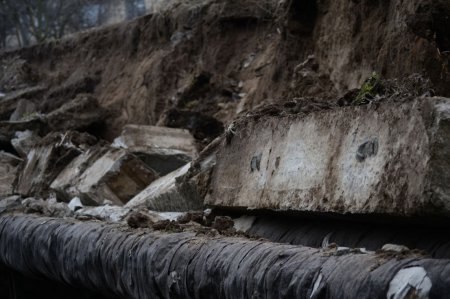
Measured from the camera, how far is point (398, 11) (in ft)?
17.0

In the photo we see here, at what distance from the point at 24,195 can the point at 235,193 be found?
4121 mm

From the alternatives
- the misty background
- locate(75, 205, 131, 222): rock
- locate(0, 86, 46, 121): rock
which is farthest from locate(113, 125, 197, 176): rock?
the misty background

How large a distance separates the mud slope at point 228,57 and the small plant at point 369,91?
0.52 meters

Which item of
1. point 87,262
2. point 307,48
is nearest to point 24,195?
point 307,48

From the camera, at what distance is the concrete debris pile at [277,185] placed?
2514mm

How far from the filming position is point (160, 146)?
7.25m

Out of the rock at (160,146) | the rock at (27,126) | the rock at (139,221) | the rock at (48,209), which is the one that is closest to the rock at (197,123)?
the rock at (160,146)

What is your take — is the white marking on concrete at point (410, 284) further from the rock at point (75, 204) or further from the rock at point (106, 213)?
the rock at point (75, 204)

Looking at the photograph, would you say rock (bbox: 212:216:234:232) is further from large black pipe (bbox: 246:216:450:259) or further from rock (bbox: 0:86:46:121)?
rock (bbox: 0:86:46:121)

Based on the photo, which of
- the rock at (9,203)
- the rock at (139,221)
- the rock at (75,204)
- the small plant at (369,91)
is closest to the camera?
the small plant at (369,91)

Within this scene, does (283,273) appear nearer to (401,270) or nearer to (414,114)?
(401,270)

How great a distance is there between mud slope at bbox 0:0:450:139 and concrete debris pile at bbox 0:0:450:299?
26 millimetres

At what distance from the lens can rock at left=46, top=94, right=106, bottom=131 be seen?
11.0 metres

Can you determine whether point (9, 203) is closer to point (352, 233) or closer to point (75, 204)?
point (75, 204)
